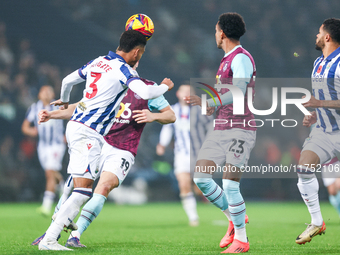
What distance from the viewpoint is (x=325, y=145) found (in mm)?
4723

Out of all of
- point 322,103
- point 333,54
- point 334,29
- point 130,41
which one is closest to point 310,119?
point 322,103

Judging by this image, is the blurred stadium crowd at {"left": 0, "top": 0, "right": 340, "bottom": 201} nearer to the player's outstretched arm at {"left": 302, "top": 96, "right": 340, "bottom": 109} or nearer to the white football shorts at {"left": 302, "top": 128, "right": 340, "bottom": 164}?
the white football shorts at {"left": 302, "top": 128, "right": 340, "bottom": 164}

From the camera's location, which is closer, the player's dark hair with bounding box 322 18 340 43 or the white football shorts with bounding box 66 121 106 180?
the white football shorts with bounding box 66 121 106 180

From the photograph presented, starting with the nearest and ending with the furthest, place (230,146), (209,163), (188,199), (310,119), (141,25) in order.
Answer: (230,146) < (209,163) < (310,119) < (141,25) < (188,199)

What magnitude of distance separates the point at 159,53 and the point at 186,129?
762 cm

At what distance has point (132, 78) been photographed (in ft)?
13.6

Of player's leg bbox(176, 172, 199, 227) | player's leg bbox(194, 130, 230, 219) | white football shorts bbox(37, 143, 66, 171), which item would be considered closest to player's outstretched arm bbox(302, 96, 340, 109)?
player's leg bbox(194, 130, 230, 219)

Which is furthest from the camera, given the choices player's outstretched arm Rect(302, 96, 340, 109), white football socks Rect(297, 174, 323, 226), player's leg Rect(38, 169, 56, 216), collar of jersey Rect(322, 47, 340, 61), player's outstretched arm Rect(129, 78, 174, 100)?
player's leg Rect(38, 169, 56, 216)

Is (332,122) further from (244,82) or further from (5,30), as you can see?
(5,30)

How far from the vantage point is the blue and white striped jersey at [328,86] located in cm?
480

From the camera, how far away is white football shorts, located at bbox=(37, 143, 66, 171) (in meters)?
9.85

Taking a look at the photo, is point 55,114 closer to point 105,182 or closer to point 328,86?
point 105,182

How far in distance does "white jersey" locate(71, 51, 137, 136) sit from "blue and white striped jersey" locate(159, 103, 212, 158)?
4.41 metres

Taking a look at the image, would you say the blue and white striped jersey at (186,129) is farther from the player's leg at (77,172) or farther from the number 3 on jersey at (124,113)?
the player's leg at (77,172)
